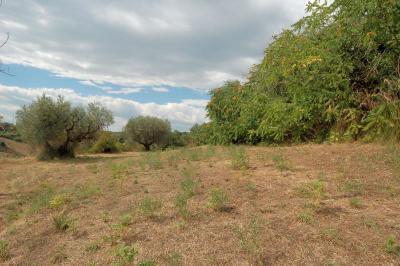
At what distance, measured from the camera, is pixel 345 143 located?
8.73 metres

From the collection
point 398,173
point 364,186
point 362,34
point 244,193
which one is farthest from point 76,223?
point 362,34

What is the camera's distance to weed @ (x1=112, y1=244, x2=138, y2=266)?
A: 3469 millimetres

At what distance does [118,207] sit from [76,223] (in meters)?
0.67

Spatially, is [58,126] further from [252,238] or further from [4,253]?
[252,238]

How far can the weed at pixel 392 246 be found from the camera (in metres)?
3.24

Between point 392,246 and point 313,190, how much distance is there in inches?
→ 67.0

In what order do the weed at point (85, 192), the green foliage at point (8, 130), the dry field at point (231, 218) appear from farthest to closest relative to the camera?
the green foliage at point (8, 130) < the weed at point (85, 192) < the dry field at point (231, 218)

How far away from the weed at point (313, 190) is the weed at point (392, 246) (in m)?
1.33

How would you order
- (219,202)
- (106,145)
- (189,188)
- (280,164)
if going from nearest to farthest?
(219,202) < (189,188) < (280,164) < (106,145)

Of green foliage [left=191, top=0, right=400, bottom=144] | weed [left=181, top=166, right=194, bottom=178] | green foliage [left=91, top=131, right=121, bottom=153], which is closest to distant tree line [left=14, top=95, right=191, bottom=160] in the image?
green foliage [left=91, top=131, right=121, bottom=153]

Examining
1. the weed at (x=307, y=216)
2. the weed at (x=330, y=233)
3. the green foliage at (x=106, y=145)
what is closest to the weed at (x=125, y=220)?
the weed at (x=307, y=216)

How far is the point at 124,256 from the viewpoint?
3.51 metres

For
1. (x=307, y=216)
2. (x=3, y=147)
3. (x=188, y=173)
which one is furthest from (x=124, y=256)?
(x=3, y=147)

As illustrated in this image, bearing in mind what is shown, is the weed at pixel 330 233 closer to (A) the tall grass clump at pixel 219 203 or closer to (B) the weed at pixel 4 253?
(A) the tall grass clump at pixel 219 203
